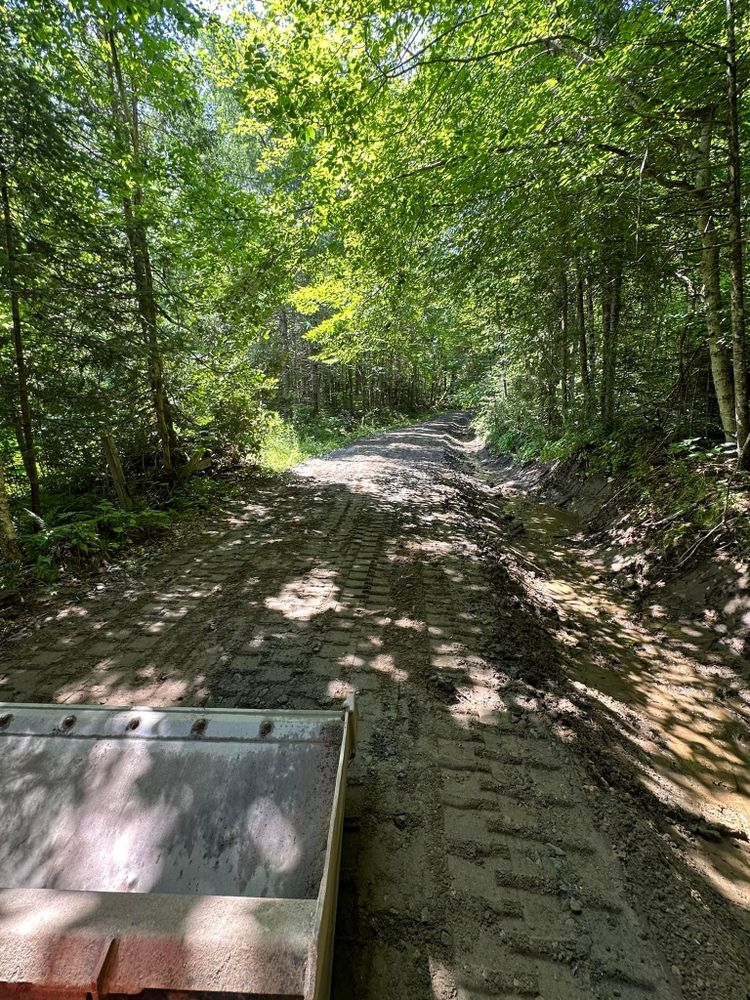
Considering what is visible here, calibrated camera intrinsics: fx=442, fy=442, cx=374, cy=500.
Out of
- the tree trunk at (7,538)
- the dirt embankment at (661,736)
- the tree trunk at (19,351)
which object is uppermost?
the tree trunk at (19,351)

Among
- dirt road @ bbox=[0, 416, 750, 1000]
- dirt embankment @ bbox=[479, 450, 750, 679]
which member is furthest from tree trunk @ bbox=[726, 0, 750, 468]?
dirt road @ bbox=[0, 416, 750, 1000]

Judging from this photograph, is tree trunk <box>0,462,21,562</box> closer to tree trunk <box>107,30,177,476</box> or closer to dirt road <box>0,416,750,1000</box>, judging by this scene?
dirt road <box>0,416,750,1000</box>

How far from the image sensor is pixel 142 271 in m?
7.52

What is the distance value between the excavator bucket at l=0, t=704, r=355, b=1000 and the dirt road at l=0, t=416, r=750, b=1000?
472mm

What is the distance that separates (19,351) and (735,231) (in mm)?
7970

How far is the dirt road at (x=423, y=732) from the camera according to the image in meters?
1.65

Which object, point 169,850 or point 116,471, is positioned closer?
point 169,850

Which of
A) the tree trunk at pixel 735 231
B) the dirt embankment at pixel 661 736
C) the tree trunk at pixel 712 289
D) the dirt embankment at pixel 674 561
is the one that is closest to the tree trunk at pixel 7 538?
the dirt embankment at pixel 661 736

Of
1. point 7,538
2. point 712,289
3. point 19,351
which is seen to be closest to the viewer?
point 7,538

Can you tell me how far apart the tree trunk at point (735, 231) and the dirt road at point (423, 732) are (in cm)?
309

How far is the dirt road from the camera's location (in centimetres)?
165

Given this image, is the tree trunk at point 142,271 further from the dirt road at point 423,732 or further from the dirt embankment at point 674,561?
the dirt embankment at point 674,561

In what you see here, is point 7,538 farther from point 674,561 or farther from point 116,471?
point 674,561

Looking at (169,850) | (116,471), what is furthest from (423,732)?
(116,471)
